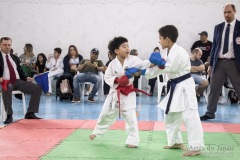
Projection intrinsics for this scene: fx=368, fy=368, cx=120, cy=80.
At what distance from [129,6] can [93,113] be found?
4691 millimetres

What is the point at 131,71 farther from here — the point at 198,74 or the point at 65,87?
the point at 65,87

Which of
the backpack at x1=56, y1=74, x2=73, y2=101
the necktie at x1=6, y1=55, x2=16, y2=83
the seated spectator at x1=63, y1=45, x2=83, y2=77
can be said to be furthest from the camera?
the seated spectator at x1=63, y1=45, x2=83, y2=77

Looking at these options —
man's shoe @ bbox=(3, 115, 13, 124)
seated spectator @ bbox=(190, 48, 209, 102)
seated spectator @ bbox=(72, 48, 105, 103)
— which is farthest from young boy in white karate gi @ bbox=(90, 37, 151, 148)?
seated spectator @ bbox=(72, 48, 105, 103)

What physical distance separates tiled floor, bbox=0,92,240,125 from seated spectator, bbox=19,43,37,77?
Result: 1.91m

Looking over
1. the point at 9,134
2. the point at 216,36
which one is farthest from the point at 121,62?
the point at 216,36

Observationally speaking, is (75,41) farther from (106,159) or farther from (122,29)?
(106,159)

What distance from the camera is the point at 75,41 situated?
1027 cm

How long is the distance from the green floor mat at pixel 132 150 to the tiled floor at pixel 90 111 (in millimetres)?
1374

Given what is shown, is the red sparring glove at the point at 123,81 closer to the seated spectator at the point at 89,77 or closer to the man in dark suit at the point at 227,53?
the man in dark suit at the point at 227,53

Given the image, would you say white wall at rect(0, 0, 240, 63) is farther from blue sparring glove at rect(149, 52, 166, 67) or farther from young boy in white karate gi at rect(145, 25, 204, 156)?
blue sparring glove at rect(149, 52, 166, 67)

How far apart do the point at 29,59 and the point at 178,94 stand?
710 centimetres

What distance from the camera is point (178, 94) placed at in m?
3.38

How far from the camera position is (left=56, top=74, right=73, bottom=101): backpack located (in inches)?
319

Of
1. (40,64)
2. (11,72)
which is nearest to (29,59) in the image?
(40,64)
